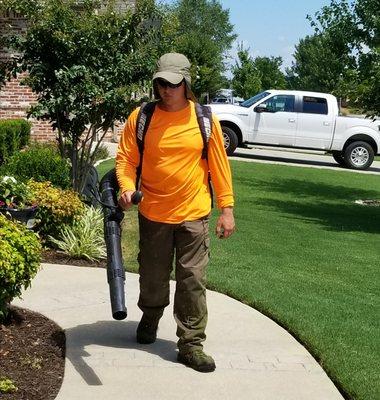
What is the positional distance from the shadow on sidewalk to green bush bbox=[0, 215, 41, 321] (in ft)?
1.65

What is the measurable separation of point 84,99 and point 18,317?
3.91m

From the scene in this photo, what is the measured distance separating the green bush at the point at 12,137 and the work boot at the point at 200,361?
385 inches

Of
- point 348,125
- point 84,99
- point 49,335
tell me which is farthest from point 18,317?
point 348,125

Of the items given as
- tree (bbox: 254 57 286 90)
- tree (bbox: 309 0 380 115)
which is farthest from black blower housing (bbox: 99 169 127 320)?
tree (bbox: 254 57 286 90)

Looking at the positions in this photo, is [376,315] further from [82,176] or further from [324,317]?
[82,176]

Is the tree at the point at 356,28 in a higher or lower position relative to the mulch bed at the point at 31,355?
higher

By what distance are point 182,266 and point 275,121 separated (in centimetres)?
1679

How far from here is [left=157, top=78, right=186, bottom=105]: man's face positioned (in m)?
4.19

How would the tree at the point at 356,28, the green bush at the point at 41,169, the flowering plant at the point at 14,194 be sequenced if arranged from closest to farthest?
the flowering plant at the point at 14,194, the green bush at the point at 41,169, the tree at the point at 356,28

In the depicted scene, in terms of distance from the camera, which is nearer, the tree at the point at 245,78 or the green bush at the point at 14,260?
the green bush at the point at 14,260

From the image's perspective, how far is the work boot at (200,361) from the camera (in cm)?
435

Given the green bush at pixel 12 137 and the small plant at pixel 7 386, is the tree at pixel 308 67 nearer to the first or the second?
the green bush at pixel 12 137

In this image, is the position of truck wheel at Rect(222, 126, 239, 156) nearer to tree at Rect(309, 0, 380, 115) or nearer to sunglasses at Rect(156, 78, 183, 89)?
tree at Rect(309, 0, 380, 115)

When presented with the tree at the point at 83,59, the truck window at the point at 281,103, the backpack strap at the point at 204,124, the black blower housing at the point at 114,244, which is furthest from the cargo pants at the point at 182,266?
the truck window at the point at 281,103
